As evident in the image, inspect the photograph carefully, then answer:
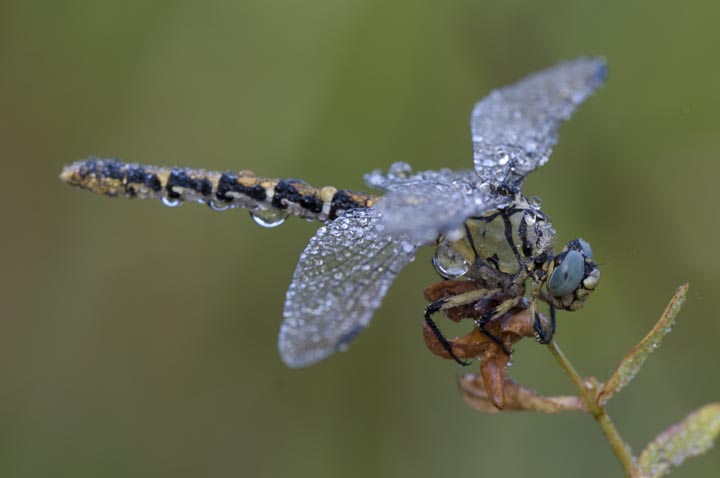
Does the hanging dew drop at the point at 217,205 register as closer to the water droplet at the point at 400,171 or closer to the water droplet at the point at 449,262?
the water droplet at the point at 400,171

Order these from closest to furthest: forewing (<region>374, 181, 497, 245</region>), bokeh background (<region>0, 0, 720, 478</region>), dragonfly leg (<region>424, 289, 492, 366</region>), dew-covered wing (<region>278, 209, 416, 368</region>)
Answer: dew-covered wing (<region>278, 209, 416, 368</region>)
forewing (<region>374, 181, 497, 245</region>)
dragonfly leg (<region>424, 289, 492, 366</region>)
bokeh background (<region>0, 0, 720, 478</region>)

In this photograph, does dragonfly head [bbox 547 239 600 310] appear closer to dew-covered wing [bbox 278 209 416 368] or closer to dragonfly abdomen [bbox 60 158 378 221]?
dew-covered wing [bbox 278 209 416 368]

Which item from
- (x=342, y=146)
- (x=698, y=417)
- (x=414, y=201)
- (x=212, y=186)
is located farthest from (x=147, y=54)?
(x=698, y=417)

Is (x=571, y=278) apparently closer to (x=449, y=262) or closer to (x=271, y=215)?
(x=449, y=262)

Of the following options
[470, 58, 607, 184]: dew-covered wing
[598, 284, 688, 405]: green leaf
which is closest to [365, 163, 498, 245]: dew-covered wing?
[470, 58, 607, 184]: dew-covered wing

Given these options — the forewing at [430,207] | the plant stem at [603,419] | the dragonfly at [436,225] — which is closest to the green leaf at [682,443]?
the plant stem at [603,419]

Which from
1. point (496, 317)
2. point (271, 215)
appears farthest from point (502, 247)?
point (271, 215)

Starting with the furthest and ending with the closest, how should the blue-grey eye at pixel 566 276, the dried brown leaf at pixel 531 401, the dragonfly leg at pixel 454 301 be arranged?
the blue-grey eye at pixel 566 276 → the dragonfly leg at pixel 454 301 → the dried brown leaf at pixel 531 401
